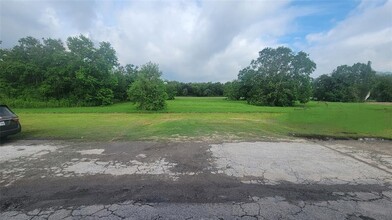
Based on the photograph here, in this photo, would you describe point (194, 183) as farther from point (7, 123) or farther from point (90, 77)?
point (90, 77)

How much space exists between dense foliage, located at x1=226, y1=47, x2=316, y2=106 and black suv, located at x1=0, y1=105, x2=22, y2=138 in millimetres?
40179

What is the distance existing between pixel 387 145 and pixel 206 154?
6.95 metres

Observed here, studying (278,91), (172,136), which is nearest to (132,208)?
(172,136)

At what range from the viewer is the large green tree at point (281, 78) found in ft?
141

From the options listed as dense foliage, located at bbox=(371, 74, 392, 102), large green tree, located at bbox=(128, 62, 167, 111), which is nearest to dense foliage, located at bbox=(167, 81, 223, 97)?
dense foliage, located at bbox=(371, 74, 392, 102)

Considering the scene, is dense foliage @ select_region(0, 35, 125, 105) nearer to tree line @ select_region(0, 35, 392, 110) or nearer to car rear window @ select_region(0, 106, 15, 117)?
tree line @ select_region(0, 35, 392, 110)

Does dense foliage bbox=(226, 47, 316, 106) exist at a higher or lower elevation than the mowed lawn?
higher

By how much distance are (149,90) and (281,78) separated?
28.6 meters

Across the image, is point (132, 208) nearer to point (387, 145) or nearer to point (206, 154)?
point (206, 154)

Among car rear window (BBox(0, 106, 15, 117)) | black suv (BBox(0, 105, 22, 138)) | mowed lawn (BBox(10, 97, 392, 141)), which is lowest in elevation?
mowed lawn (BBox(10, 97, 392, 141))

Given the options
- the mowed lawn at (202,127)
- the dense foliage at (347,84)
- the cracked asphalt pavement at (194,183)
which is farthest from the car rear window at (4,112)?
the dense foliage at (347,84)

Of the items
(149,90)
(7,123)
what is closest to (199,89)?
(149,90)

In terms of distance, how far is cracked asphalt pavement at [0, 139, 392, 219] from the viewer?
3.47 m

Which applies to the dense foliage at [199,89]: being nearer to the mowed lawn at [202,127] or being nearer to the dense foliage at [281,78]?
the dense foliage at [281,78]
